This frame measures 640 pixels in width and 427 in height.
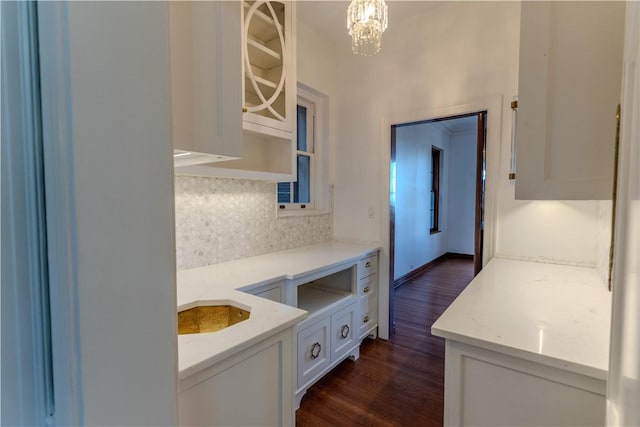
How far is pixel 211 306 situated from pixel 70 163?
1022 millimetres

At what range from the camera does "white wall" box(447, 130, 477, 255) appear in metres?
5.90

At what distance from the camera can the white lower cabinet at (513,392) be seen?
0.83 metres

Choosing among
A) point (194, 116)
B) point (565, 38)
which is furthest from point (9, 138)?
point (565, 38)

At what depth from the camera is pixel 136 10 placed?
1.61ft

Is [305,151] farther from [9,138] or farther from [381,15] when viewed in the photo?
[9,138]

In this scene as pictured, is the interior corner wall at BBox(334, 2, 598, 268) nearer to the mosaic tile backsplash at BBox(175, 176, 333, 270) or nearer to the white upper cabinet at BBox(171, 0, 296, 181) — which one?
the mosaic tile backsplash at BBox(175, 176, 333, 270)

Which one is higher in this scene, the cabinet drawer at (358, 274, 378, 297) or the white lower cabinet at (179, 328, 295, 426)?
the white lower cabinet at (179, 328, 295, 426)

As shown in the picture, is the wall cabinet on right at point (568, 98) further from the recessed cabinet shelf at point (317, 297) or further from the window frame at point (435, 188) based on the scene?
the window frame at point (435, 188)

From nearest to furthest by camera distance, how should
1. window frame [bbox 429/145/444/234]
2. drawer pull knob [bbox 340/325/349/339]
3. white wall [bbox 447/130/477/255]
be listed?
drawer pull knob [bbox 340/325/349/339], window frame [bbox 429/145/444/234], white wall [bbox 447/130/477/255]

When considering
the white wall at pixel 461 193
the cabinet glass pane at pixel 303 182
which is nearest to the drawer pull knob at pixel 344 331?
the cabinet glass pane at pixel 303 182

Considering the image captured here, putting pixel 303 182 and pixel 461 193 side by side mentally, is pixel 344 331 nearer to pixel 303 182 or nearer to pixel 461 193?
pixel 303 182

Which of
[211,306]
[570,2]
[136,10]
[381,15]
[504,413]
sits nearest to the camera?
[136,10]

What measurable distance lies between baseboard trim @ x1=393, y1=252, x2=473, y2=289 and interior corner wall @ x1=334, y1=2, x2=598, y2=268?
1622 millimetres

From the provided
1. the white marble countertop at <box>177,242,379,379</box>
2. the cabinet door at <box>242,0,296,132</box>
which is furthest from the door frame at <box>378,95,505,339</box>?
the cabinet door at <box>242,0,296,132</box>
